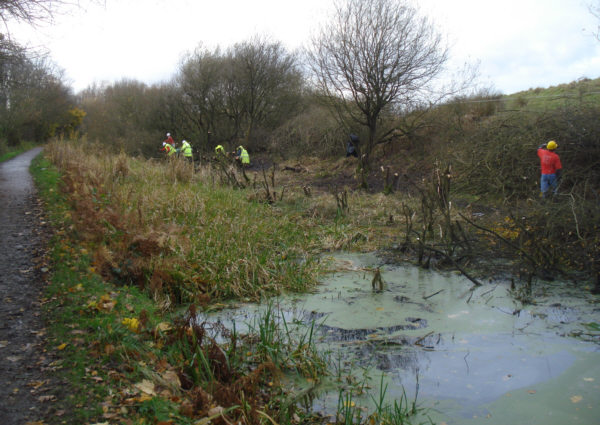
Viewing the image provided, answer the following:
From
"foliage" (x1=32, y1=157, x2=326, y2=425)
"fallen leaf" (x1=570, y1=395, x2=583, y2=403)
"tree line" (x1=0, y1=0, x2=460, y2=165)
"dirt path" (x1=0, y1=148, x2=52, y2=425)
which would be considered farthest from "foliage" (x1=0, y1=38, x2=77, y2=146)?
"fallen leaf" (x1=570, y1=395, x2=583, y2=403)

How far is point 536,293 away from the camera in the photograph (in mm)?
7164

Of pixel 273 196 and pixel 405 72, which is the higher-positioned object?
pixel 405 72

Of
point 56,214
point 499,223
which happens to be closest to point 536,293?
point 499,223

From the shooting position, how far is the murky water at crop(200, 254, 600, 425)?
4.41 meters

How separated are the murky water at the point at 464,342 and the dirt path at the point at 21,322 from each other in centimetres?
234

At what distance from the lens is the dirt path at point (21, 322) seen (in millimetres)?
3715

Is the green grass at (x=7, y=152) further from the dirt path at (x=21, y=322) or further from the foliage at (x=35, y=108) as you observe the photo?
the dirt path at (x=21, y=322)

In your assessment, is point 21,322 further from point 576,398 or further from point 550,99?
point 550,99

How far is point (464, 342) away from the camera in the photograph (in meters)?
5.68

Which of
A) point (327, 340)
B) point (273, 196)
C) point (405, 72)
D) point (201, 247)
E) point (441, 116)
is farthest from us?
point (441, 116)

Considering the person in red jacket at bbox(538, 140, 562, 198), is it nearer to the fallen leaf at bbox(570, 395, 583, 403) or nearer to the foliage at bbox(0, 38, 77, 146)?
the fallen leaf at bbox(570, 395, 583, 403)

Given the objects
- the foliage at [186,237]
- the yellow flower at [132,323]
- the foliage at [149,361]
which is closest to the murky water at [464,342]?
the foliage at [149,361]

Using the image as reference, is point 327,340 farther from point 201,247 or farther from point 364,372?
point 201,247

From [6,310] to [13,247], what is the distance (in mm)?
2421
